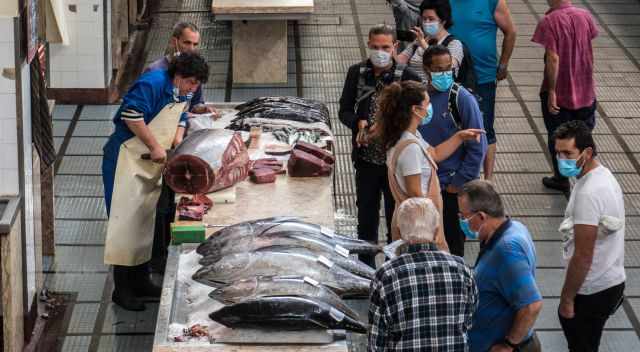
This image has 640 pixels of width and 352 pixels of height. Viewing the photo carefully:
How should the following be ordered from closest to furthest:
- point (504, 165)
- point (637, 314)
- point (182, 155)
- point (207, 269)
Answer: point (207, 269) → point (182, 155) → point (637, 314) → point (504, 165)

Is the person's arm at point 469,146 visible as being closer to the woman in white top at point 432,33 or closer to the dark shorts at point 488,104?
the woman in white top at point 432,33

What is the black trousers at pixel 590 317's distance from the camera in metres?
6.06

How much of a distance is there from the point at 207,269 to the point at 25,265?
1501 millimetres

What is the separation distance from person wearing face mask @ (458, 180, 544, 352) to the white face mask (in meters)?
2.12

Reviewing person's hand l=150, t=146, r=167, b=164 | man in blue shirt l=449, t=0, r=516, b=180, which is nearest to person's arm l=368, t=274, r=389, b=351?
person's hand l=150, t=146, r=167, b=164

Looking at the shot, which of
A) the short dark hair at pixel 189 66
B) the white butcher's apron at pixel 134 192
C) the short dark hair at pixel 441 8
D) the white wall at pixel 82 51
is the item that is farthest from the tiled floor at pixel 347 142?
the short dark hair at pixel 441 8

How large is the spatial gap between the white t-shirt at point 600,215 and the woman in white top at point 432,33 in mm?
2200

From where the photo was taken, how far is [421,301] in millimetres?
4852

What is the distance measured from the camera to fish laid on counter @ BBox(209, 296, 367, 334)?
5.43 metres

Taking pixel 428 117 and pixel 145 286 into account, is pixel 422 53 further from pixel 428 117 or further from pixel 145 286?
pixel 145 286

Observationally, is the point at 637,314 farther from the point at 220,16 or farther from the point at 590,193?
the point at 220,16

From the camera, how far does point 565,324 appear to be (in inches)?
246

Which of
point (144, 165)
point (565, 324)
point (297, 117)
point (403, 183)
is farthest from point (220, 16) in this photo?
point (565, 324)

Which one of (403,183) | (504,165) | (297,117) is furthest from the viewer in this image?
(504,165)
